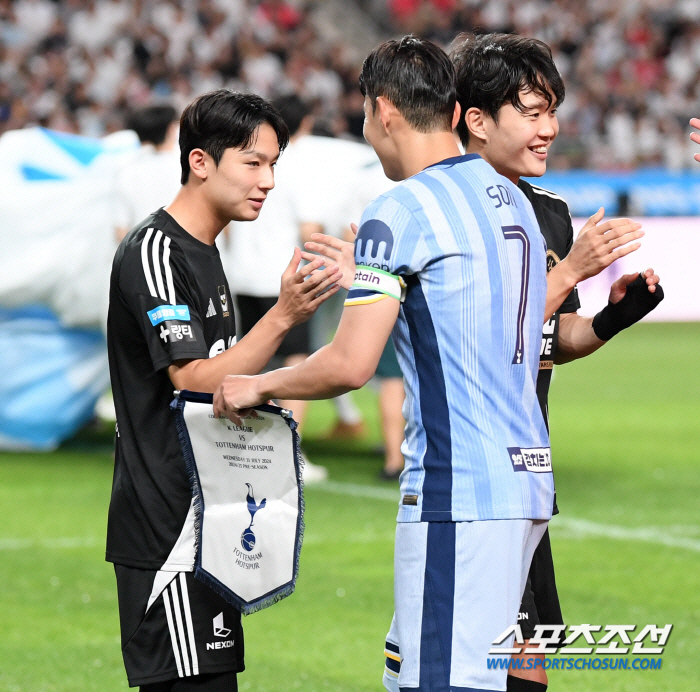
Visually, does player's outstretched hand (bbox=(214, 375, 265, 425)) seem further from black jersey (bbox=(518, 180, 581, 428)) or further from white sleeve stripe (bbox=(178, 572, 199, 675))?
black jersey (bbox=(518, 180, 581, 428))

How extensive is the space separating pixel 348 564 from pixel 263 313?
2276 millimetres

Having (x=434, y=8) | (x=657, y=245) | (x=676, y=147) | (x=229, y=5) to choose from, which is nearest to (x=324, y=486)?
(x=657, y=245)

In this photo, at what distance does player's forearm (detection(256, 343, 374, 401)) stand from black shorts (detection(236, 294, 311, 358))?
5153mm

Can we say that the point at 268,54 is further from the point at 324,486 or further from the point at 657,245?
the point at 324,486

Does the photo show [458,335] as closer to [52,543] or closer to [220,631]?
[220,631]

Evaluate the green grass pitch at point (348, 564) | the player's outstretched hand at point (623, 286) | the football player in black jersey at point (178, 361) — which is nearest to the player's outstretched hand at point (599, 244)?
the player's outstretched hand at point (623, 286)

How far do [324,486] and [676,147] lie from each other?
45.4ft

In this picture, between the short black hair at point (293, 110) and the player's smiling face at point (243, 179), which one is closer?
the player's smiling face at point (243, 179)

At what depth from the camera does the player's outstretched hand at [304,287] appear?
305 centimetres

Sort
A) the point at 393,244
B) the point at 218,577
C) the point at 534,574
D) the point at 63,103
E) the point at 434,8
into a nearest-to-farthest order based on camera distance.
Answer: the point at 393,244
the point at 218,577
the point at 534,574
the point at 63,103
the point at 434,8

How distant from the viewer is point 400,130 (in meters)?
2.92

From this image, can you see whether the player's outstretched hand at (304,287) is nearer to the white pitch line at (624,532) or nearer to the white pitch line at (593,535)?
the white pitch line at (593,535)

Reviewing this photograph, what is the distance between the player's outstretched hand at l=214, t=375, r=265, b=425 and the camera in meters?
2.98

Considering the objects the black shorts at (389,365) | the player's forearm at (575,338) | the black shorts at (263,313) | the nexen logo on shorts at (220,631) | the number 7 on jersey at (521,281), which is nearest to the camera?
the number 7 on jersey at (521,281)
